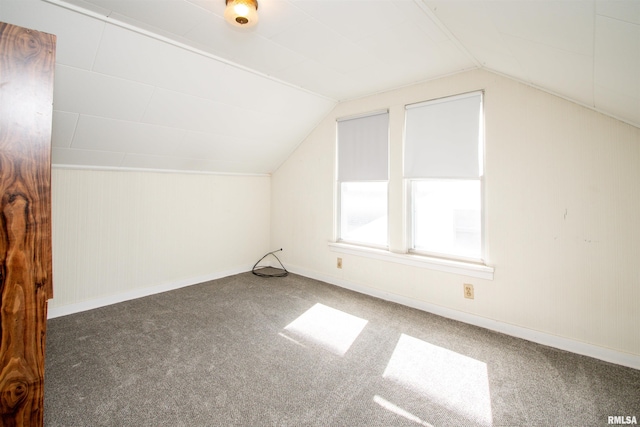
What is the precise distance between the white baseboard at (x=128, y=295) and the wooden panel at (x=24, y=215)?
2156 millimetres

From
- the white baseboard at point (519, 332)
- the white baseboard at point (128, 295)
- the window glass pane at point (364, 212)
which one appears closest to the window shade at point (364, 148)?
the window glass pane at point (364, 212)

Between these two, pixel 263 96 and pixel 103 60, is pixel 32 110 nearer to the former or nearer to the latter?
pixel 103 60

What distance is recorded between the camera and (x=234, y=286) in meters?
3.56

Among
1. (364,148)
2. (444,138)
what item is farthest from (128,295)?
(444,138)

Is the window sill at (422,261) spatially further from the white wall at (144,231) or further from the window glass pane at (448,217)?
the white wall at (144,231)

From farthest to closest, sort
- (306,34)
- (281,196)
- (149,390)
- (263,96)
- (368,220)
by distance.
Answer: (281,196) → (368,220) → (263,96) → (306,34) → (149,390)

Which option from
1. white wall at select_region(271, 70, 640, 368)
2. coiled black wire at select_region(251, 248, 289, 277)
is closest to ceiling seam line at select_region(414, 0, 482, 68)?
white wall at select_region(271, 70, 640, 368)

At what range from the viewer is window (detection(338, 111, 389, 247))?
10.6 ft

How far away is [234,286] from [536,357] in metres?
2.98

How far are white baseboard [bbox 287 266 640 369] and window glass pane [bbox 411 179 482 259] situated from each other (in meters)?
0.54

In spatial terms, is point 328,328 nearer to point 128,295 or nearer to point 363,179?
point 363,179

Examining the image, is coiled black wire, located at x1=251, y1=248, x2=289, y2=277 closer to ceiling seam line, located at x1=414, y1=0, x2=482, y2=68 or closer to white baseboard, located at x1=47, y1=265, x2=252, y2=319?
white baseboard, located at x1=47, y1=265, x2=252, y2=319

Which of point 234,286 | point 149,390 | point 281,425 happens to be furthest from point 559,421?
point 234,286

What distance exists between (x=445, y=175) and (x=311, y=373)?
6.68 ft
